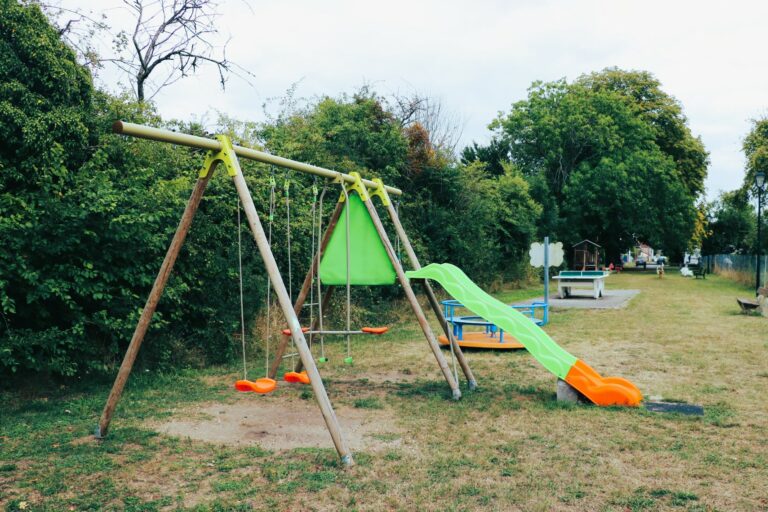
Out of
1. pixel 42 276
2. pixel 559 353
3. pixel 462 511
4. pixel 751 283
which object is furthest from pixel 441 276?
pixel 751 283

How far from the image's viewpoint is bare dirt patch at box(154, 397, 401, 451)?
5.21m

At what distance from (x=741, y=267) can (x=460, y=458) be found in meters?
31.2

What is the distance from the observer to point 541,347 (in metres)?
6.71

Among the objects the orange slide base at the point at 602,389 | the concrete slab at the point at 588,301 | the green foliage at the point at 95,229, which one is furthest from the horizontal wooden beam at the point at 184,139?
the concrete slab at the point at 588,301

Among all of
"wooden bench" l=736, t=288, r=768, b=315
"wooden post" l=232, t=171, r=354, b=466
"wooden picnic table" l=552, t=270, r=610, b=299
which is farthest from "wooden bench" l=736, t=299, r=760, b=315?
"wooden post" l=232, t=171, r=354, b=466

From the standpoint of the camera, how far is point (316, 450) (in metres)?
4.93

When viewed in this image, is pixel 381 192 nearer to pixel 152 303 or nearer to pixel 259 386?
pixel 152 303

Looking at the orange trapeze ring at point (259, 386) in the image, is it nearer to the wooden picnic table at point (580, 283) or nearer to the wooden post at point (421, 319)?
the wooden post at point (421, 319)

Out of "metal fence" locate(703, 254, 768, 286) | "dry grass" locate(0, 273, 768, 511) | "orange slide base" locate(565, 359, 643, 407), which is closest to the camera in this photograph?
"dry grass" locate(0, 273, 768, 511)

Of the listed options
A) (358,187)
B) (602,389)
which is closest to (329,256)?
(358,187)

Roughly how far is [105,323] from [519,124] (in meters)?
36.1

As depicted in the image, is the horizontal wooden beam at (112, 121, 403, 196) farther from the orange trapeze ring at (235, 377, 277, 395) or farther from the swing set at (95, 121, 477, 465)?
the orange trapeze ring at (235, 377, 277, 395)

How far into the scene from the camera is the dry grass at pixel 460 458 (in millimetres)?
3934

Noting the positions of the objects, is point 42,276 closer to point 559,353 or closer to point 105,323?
point 105,323
